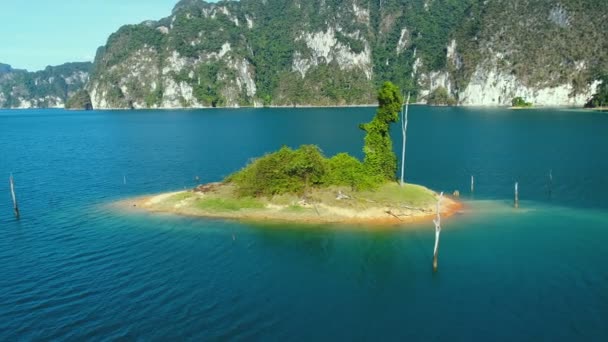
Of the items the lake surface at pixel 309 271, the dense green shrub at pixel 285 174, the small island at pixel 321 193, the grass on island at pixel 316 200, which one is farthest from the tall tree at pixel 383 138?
the lake surface at pixel 309 271

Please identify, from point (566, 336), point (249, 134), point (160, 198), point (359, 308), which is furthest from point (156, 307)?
point (249, 134)

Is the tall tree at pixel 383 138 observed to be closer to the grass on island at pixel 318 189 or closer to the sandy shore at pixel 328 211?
the grass on island at pixel 318 189

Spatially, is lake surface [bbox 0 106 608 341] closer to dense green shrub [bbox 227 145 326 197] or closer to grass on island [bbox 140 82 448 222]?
grass on island [bbox 140 82 448 222]

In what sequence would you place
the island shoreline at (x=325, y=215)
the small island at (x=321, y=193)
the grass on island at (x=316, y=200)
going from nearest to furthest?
the island shoreline at (x=325, y=215), the small island at (x=321, y=193), the grass on island at (x=316, y=200)

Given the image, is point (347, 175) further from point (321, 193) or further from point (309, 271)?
point (309, 271)

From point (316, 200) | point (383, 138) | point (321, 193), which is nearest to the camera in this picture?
point (316, 200)

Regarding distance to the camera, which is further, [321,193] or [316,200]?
[321,193]

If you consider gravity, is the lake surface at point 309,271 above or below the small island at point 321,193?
below

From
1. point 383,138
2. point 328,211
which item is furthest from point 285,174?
point 383,138
